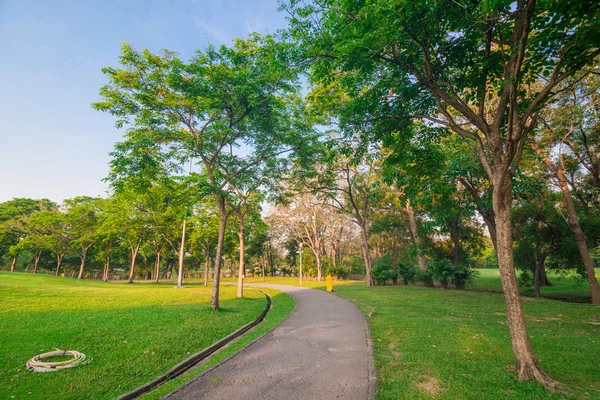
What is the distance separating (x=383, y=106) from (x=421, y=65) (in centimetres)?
133

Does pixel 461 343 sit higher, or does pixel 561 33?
pixel 561 33

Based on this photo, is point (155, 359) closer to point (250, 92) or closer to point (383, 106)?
point (383, 106)

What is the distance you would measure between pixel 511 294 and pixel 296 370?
413cm

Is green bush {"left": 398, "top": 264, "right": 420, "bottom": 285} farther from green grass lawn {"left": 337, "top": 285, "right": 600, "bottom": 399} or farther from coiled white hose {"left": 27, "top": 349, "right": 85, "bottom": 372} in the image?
coiled white hose {"left": 27, "top": 349, "right": 85, "bottom": 372}

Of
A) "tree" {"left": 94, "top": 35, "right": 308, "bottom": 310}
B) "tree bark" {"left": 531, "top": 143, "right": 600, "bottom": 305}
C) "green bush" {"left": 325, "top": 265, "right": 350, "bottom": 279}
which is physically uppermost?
"tree" {"left": 94, "top": 35, "right": 308, "bottom": 310}

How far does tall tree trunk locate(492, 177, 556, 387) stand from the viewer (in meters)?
4.36

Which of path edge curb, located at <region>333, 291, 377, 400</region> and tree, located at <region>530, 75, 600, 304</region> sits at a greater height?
tree, located at <region>530, 75, 600, 304</region>

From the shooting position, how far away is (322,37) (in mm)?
5961

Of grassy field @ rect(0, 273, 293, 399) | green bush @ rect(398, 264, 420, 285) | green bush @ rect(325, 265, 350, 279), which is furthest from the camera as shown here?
green bush @ rect(325, 265, 350, 279)

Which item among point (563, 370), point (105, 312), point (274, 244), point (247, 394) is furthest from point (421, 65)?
point (274, 244)

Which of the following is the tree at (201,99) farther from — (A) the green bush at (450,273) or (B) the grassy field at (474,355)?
(A) the green bush at (450,273)

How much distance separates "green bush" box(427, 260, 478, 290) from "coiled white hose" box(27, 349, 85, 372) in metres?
21.0

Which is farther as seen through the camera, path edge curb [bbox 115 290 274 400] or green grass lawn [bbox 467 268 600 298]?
green grass lawn [bbox 467 268 600 298]

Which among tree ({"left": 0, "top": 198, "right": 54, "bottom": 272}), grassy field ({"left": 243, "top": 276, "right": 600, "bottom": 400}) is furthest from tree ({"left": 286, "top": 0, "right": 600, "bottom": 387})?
tree ({"left": 0, "top": 198, "right": 54, "bottom": 272})
